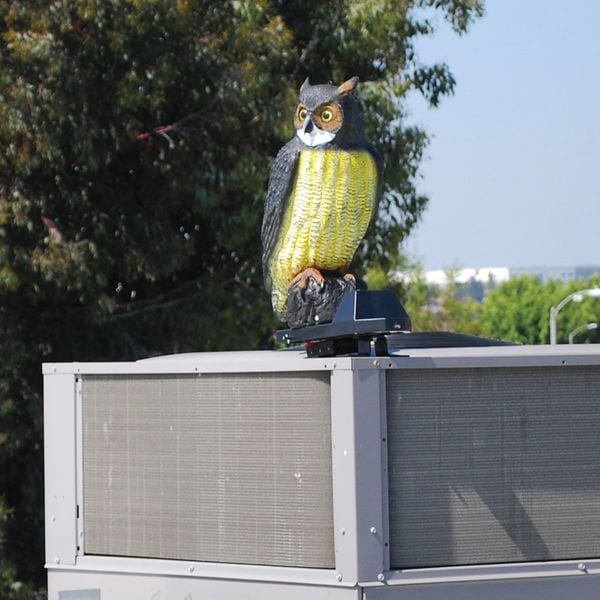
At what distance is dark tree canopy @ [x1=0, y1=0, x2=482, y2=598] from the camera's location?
12.1 m

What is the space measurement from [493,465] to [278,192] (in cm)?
295

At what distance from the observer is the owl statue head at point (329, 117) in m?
7.41

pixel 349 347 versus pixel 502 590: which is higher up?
pixel 349 347

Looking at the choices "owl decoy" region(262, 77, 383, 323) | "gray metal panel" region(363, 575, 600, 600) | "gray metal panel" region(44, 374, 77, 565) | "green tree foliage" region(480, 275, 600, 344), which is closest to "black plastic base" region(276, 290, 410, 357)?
"gray metal panel" region(363, 575, 600, 600)

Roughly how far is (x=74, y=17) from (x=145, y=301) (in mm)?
2987

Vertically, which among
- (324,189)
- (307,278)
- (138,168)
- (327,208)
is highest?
(138,168)

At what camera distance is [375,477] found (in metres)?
4.89

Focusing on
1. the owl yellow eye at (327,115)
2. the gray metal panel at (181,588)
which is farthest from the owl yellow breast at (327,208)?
the gray metal panel at (181,588)

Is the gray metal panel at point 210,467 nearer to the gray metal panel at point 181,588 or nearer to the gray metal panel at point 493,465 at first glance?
the gray metal panel at point 181,588

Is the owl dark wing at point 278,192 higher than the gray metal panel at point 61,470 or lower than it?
higher

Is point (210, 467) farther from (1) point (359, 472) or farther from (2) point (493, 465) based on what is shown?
(2) point (493, 465)

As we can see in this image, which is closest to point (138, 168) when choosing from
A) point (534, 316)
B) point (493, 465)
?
point (493, 465)

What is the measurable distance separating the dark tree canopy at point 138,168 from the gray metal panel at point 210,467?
6.54 m

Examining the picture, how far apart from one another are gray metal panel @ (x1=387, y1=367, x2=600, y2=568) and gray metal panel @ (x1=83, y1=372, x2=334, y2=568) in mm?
276
